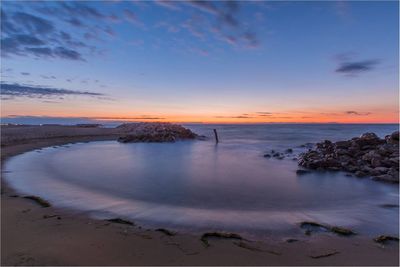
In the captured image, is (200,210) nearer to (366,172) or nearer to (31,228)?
(31,228)

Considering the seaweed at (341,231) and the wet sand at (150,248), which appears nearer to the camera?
the wet sand at (150,248)

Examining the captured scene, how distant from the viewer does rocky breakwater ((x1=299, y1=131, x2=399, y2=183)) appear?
12.8 meters

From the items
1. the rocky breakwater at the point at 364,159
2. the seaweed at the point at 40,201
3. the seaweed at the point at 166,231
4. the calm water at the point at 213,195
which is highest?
the rocky breakwater at the point at 364,159

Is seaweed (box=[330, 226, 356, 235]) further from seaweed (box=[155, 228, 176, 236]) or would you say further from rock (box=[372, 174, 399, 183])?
rock (box=[372, 174, 399, 183])

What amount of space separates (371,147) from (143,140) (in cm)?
1978

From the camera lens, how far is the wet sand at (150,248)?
477cm

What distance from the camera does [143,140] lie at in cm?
3070

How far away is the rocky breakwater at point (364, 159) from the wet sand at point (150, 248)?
25.2 ft

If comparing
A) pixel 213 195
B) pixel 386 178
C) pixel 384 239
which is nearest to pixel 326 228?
pixel 384 239

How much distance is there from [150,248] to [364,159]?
13.2 metres

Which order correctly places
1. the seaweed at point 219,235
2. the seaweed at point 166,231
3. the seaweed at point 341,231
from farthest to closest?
the seaweed at point 341,231, the seaweed at point 166,231, the seaweed at point 219,235

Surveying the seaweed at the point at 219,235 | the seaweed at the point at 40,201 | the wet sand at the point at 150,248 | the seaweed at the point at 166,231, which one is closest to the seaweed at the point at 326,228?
the wet sand at the point at 150,248

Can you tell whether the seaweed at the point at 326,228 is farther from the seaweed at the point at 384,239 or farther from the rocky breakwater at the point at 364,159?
the rocky breakwater at the point at 364,159

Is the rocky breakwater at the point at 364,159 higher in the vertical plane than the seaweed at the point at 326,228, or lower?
higher
